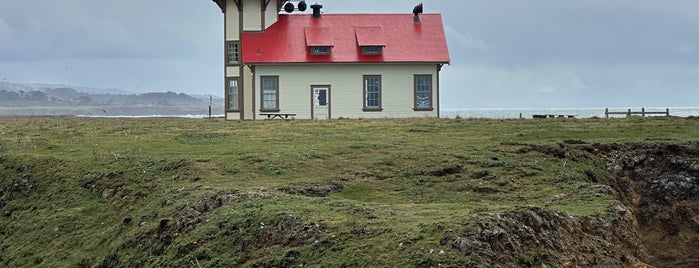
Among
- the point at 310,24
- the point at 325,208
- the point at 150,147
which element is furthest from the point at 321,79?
the point at 325,208

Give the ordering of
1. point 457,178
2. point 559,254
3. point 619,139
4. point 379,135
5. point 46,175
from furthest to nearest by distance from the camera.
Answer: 1. point 379,135
2. point 619,139
3. point 46,175
4. point 457,178
5. point 559,254

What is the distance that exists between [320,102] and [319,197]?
2747cm

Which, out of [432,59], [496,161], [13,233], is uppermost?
[432,59]

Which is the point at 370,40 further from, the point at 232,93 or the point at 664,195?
the point at 664,195

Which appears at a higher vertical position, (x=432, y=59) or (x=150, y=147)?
(x=432, y=59)

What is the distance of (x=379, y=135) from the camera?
102ft

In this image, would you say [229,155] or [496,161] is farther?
[229,155]

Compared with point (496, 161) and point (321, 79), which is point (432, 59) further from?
point (496, 161)

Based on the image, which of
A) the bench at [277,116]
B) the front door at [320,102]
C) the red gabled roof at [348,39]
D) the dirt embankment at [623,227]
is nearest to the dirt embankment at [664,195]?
the dirt embankment at [623,227]

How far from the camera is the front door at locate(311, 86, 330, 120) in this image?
Result: 47.2 meters

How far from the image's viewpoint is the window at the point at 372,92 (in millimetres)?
47219

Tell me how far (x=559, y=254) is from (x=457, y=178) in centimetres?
675

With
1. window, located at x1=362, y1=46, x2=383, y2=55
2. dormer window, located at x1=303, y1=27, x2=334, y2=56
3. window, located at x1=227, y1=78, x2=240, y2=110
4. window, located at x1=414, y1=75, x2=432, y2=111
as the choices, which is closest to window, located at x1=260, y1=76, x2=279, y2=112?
window, located at x1=227, y1=78, x2=240, y2=110

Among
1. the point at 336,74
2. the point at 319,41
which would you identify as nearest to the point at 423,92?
the point at 336,74
